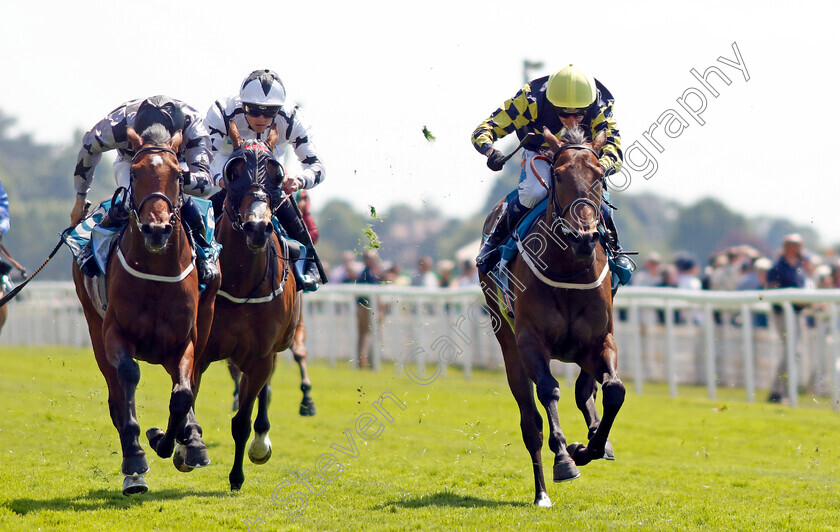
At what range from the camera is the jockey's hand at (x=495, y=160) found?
6477mm

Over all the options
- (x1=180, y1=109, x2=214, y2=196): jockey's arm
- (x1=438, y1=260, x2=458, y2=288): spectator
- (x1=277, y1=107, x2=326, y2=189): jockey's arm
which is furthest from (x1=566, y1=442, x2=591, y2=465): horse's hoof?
(x1=438, y1=260, x2=458, y2=288): spectator

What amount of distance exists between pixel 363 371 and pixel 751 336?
6.29 m

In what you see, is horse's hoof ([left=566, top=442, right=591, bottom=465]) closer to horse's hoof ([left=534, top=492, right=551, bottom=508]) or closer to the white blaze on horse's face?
horse's hoof ([left=534, top=492, right=551, bottom=508])

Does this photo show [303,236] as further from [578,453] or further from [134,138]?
[578,453]

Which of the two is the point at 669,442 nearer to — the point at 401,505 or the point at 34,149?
the point at 401,505

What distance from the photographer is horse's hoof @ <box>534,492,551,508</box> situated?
19.6 ft

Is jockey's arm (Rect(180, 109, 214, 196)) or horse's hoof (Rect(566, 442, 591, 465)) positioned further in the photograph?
jockey's arm (Rect(180, 109, 214, 196))

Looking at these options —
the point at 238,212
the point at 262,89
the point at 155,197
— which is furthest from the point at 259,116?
the point at 155,197

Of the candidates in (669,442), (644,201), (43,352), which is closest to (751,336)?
(669,442)

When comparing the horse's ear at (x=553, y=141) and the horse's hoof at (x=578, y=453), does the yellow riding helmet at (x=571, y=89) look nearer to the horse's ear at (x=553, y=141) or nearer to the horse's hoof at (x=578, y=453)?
the horse's ear at (x=553, y=141)

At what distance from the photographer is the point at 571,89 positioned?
6.44 metres

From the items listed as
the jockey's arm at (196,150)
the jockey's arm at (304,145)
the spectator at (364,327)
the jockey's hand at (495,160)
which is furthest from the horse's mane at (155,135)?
the spectator at (364,327)

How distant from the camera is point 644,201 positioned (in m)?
112

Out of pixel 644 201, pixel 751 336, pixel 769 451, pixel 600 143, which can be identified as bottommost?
pixel 769 451
